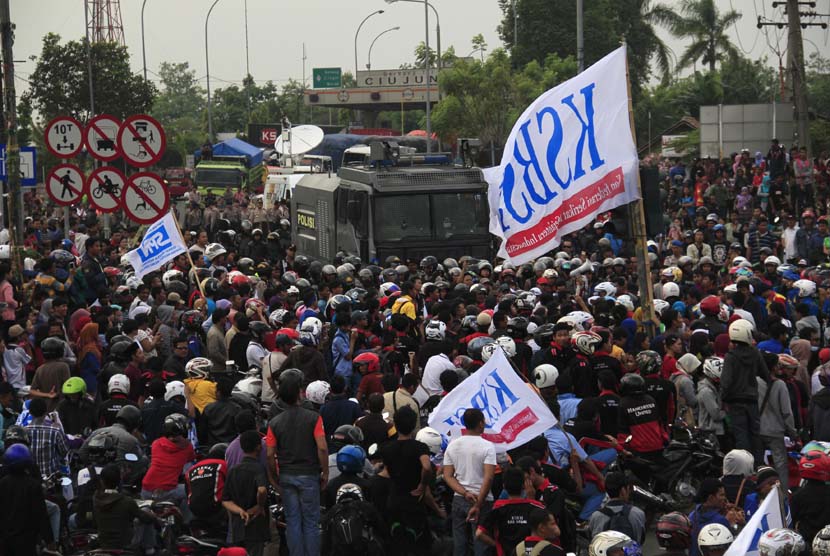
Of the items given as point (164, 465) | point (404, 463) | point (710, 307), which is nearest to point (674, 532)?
point (404, 463)

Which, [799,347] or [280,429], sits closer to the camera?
[280,429]

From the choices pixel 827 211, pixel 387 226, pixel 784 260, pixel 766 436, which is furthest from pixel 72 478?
pixel 827 211

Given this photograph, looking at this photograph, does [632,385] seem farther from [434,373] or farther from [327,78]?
[327,78]

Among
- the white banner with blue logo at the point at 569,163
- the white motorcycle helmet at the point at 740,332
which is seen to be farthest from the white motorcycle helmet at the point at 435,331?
the white motorcycle helmet at the point at 740,332

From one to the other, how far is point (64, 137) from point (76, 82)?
4189 centimetres

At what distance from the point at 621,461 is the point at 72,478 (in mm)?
4568

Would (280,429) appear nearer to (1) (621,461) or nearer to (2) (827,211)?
(1) (621,461)

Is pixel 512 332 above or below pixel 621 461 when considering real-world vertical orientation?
above

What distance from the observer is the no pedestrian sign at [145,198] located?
17.7 metres

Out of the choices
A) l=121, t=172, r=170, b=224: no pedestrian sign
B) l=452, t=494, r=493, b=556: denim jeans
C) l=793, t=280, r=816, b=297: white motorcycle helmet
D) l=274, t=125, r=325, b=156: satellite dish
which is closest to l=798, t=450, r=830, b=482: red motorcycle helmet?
l=452, t=494, r=493, b=556: denim jeans

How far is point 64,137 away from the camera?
1862 cm

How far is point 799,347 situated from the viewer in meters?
13.6

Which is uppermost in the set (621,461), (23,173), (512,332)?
(23,173)

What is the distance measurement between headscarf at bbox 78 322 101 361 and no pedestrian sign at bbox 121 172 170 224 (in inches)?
148
